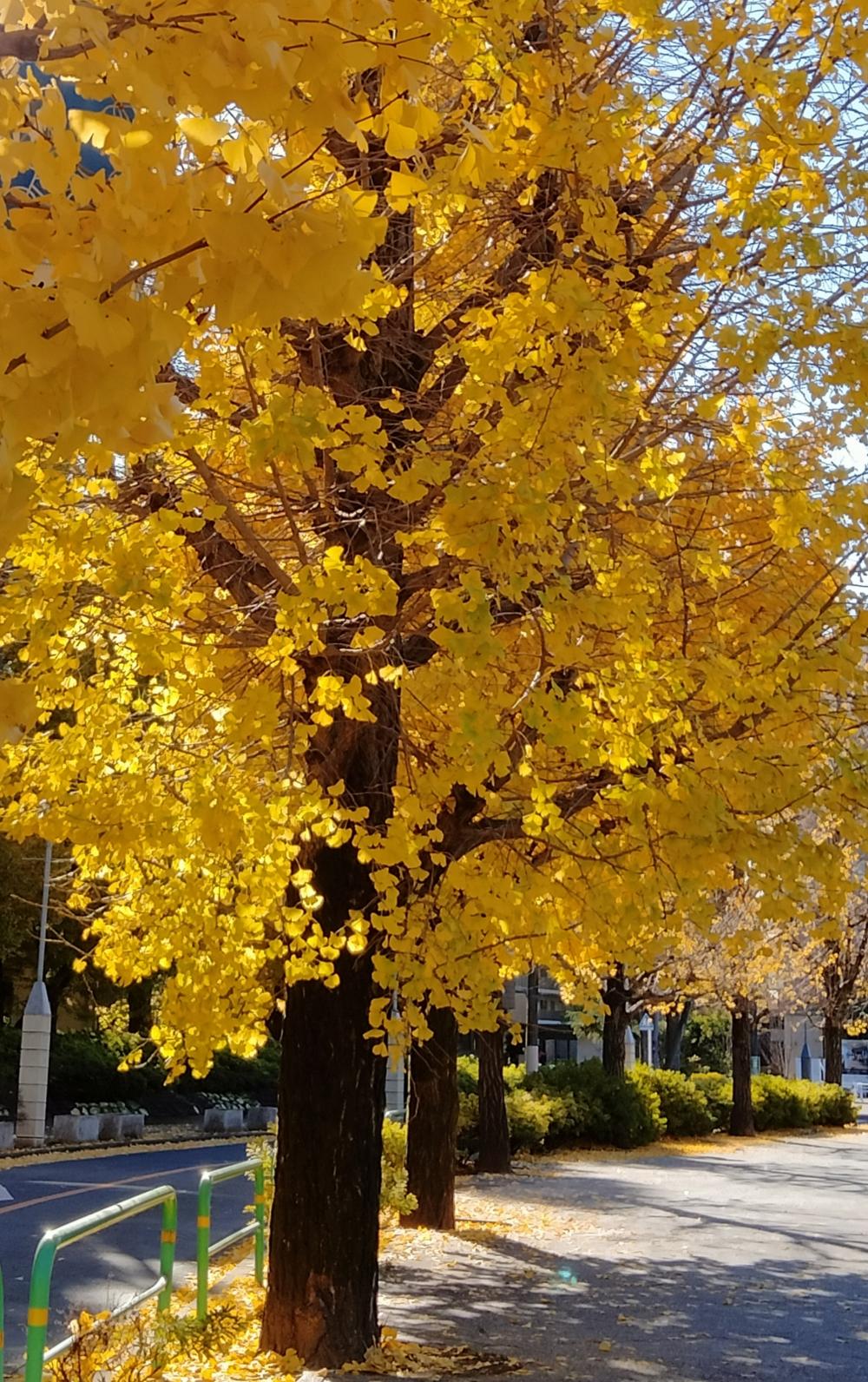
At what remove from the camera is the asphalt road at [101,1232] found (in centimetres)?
913

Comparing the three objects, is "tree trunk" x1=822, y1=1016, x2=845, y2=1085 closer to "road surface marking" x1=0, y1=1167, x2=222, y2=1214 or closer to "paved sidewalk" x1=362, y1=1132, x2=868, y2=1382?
"paved sidewalk" x1=362, y1=1132, x2=868, y2=1382

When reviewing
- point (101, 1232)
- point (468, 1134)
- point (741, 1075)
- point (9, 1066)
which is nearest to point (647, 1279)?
point (101, 1232)

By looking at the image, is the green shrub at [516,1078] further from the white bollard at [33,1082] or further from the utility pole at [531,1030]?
the white bollard at [33,1082]

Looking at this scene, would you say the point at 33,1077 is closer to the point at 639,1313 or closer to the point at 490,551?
the point at 639,1313

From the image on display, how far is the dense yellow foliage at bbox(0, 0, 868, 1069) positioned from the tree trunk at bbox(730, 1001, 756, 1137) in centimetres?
2080

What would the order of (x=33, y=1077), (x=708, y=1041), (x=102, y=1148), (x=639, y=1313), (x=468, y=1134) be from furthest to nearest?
(x=708, y=1041) < (x=102, y=1148) < (x=33, y=1077) < (x=468, y=1134) < (x=639, y=1313)

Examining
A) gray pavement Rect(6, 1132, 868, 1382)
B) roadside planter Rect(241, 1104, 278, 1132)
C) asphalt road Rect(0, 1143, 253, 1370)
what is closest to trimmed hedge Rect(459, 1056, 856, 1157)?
gray pavement Rect(6, 1132, 868, 1382)

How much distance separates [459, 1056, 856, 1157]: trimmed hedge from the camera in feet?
71.2

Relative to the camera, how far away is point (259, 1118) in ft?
103

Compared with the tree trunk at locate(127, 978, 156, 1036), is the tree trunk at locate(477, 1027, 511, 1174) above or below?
below

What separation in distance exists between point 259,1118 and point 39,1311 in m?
27.9

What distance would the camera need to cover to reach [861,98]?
22.8 feet

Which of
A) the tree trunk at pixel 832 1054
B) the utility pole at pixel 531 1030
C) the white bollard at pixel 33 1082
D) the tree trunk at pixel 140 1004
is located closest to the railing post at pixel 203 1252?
the white bollard at pixel 33 1082

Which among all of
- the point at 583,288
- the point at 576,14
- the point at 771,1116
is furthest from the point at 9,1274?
the point at 771,1116
